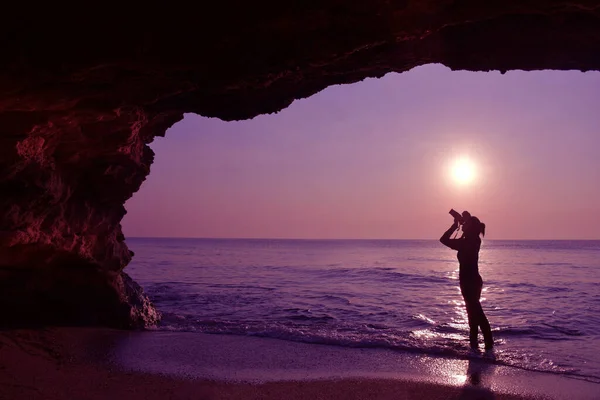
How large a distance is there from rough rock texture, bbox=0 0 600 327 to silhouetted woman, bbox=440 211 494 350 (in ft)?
11.1

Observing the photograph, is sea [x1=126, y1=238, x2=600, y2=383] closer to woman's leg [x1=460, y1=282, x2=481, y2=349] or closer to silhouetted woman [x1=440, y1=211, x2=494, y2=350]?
woman's leg [x1=460, y1=282, x2=481, y2=349]

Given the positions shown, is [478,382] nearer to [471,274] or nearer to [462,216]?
[471,274]

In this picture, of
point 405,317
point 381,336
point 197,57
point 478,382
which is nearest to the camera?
point 197,57

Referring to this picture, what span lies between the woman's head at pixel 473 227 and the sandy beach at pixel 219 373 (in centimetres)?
230

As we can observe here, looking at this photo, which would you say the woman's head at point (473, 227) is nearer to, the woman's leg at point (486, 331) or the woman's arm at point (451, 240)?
the woman's arm at point (451, 240)

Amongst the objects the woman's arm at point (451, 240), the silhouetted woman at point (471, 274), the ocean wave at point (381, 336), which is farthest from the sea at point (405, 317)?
the woman's arm at point (451, 240)

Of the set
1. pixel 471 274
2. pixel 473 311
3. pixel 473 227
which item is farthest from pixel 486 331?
pixel 473 227

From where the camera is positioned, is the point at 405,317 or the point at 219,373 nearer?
the point at 219,373

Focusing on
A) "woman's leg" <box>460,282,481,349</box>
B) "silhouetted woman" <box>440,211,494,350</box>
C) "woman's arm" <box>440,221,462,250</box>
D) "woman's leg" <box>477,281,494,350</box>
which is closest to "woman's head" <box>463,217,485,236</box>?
"silhouetted woman" <box>440,211,494,350</box>

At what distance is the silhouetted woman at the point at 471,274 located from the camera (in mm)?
7484

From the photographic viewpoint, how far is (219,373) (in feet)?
19.3

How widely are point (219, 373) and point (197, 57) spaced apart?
4064mm

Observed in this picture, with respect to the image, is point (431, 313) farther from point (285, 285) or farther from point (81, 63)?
point (81, 63)

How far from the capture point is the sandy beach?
5.01m
